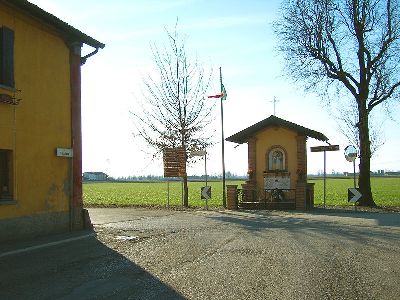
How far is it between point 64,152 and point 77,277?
21.0 feet

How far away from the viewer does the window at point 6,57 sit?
1111 centimetres

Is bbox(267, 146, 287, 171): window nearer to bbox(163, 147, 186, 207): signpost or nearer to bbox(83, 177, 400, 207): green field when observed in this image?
bbox(83, 177, 400, 207): green field

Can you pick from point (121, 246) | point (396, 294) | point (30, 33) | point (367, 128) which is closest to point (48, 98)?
point (30, 33)

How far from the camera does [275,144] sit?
23578 mm

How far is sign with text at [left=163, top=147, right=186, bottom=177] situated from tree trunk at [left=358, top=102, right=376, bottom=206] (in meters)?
9.05

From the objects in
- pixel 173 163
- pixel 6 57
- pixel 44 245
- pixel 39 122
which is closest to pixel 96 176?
pixel 173 163

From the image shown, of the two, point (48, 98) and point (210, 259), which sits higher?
point (48, 98)

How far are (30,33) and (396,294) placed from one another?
10223 millimetres

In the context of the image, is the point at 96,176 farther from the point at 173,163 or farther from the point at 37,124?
the point at 37,124

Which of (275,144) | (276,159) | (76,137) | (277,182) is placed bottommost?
(277,182)

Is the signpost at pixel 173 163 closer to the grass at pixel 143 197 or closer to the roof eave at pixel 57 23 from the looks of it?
the grass at pixel 143 197

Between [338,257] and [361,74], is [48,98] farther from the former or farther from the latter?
[361,74]

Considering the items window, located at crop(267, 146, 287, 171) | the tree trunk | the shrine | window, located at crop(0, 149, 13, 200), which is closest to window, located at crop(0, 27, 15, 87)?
window, located at crop(0, 149, 13, 200)

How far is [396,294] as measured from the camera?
19.8 feet
